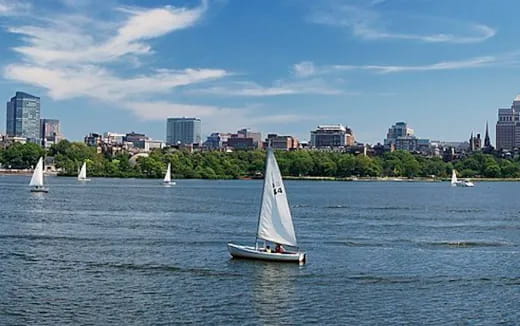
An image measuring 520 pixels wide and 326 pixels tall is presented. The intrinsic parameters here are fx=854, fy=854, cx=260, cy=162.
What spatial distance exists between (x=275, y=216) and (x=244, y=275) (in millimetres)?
6180

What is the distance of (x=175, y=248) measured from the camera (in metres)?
60.0

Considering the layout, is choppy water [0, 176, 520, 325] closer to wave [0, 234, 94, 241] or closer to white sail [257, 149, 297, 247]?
wave [0, 234, 94, 241]

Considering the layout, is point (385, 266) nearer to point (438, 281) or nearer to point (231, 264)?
point (438, 281)

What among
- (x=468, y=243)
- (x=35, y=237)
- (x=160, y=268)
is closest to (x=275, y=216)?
(x=160, y=268)

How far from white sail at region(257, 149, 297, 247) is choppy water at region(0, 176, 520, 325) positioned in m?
2.45

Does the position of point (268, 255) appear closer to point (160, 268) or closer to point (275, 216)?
point (275, 216)

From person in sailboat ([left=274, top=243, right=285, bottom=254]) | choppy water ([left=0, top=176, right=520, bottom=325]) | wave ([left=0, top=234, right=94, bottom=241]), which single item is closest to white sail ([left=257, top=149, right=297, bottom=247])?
person in sailboat ([left=274, top=243, right=285, bottom=254])

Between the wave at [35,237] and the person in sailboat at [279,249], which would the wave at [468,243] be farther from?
the wave at [35,237]

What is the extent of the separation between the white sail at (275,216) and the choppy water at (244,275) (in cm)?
245

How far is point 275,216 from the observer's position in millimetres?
52906

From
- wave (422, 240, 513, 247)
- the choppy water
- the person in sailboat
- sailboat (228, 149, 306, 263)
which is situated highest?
Result: sailboat (228, 149, 306, 263)

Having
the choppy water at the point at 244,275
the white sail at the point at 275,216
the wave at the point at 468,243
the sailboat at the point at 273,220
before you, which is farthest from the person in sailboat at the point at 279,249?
the wave at the point at 468,243

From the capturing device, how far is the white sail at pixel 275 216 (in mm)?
52875

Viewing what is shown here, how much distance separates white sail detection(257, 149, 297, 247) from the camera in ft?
173
